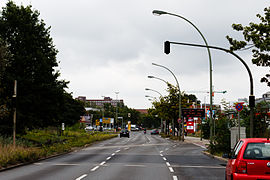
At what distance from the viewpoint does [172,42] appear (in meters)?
20.1

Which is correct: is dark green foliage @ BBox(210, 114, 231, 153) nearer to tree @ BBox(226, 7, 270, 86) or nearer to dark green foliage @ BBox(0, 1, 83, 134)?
tree @ BBox(226, 7, 270, 86)

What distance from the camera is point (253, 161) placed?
8078 mm

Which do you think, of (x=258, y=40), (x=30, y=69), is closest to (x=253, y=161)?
(x=258, y=40)

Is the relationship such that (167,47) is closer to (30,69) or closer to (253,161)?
(253,161)

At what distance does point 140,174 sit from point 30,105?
2221 centimetres

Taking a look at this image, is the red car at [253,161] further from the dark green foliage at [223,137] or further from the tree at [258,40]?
the dark green foliage at [223,137]

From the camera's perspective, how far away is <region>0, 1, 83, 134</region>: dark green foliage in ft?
107

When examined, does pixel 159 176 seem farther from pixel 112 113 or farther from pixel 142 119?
pixel 142 119

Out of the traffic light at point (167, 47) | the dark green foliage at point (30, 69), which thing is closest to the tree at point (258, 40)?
the traffic light at point (167, 47)

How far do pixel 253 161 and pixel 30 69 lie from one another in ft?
92.8

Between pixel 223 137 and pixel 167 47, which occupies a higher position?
pixel 167 47

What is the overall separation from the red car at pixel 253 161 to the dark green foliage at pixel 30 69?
26.0 metres

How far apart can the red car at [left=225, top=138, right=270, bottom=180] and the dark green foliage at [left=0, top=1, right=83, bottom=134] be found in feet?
85.4

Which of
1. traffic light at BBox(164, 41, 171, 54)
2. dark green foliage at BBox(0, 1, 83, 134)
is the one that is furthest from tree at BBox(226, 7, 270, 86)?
dark green foliage at BBox(0, 1, 83, 134)
